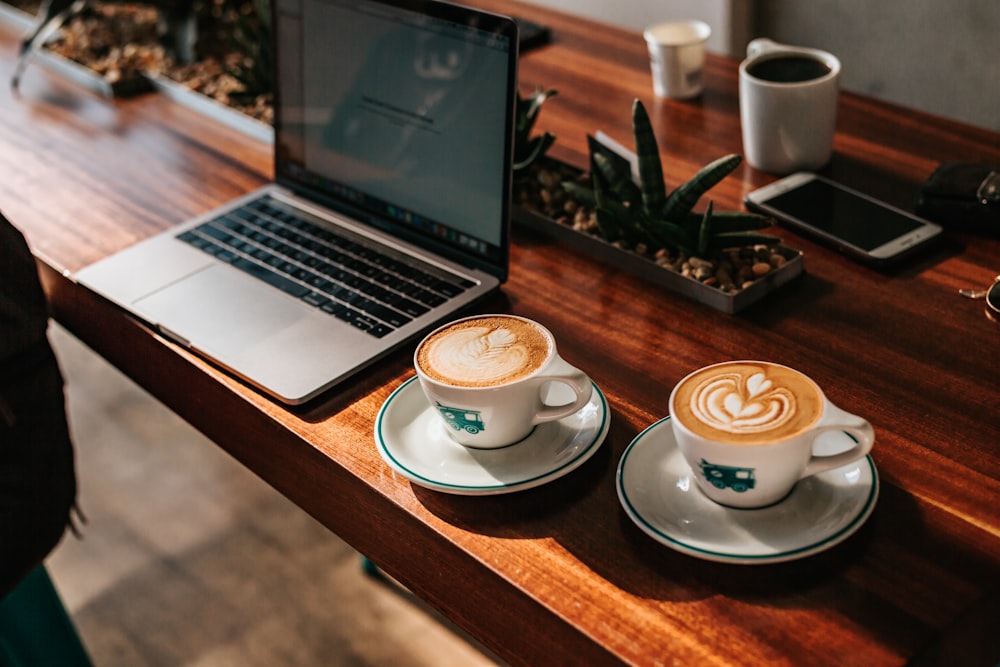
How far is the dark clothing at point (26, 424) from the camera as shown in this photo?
1.00 m

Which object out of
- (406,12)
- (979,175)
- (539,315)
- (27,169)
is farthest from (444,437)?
(27,169)

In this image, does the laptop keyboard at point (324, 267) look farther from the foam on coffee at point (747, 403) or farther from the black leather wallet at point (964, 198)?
the black leather wallet at point (964, 198)

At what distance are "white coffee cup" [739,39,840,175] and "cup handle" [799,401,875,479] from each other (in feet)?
1.90

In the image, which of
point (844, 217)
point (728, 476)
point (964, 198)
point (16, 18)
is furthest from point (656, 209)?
point (16, 18)

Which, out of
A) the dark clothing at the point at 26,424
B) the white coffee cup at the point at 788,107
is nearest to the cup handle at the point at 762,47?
the white coffee cup at the point at 788,107

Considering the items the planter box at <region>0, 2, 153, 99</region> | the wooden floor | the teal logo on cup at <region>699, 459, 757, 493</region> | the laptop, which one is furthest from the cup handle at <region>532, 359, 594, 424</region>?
the planter box at <region>0, 2, 153, 99</region>

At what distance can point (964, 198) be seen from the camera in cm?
102

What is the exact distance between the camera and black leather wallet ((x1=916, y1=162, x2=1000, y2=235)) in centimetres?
101

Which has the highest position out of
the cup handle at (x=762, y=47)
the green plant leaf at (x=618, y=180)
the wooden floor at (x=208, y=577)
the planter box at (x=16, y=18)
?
the cup handle at (x=762, y=47)

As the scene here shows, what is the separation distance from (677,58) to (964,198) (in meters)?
0.47

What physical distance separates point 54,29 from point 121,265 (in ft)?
2.58

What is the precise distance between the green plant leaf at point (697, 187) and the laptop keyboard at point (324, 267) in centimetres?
21

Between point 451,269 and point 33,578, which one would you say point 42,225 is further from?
point 451,269

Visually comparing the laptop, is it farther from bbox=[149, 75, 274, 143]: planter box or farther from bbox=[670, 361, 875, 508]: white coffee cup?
bbox=[670, 361, 875, 508]: white coffee cup
